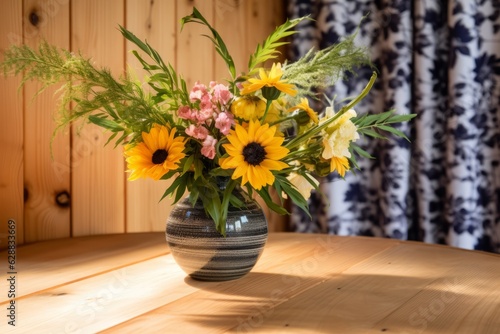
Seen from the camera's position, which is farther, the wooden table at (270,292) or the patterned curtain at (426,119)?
the patterned curtain at (426,119)

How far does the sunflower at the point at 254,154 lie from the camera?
0.90 m

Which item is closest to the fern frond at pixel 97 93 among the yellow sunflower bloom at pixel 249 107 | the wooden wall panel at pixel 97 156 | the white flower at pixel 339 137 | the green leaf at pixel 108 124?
the green leaf at pixel 108 124

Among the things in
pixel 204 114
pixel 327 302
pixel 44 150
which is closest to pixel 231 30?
pixel 44 150

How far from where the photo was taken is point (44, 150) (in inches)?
57.7

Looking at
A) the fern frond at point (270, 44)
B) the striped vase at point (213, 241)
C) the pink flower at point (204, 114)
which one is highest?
the fern frond at point (270, 44)

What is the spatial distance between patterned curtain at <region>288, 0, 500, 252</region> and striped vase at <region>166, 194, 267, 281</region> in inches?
40.1

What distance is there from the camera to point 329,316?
843mm

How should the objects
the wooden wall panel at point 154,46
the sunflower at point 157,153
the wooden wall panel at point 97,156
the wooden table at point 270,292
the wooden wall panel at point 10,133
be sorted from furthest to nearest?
the wooden wall panel at point 154,46
the wooden wall panel at point 97,156
the wooden wall panel at point 10,133
the sunflower at point 157,153
the wooden table at point 270,292

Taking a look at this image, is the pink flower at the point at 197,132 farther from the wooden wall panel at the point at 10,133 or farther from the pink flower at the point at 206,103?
the wooden wall panel at the point at 10,133

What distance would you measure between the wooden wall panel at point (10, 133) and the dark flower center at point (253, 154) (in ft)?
2.33

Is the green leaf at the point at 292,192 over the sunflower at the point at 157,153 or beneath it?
beneath

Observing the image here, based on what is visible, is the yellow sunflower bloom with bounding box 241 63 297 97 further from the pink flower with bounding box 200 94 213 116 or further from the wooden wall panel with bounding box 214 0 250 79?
the wooden wall panel with bounding box 214 0 250 79

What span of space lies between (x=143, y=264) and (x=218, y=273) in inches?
9.0

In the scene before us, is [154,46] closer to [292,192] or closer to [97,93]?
[97,93]
